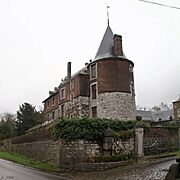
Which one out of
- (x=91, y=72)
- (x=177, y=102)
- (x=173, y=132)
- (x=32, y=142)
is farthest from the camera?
(x=177, y=102)

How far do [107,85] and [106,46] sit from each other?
5.94 meters

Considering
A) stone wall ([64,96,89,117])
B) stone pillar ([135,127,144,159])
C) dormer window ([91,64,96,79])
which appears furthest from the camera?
stone wall ([64,96,89,117])

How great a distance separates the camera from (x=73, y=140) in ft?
53.3

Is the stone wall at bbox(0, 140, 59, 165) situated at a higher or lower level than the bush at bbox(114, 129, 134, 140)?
lower

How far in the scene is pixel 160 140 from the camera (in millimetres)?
19672

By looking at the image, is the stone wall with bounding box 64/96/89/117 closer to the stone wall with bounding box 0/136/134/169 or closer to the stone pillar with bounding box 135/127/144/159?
the stone wall with bounding box 0/136/134/169

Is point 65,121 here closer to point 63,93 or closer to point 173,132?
point 173,132

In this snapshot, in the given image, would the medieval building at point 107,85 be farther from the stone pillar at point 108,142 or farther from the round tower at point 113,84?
the stone pillar at point 108,142

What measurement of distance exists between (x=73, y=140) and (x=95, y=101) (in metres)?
20.5

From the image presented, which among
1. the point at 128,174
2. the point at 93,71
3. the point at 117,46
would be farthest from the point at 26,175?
the point at 117,46

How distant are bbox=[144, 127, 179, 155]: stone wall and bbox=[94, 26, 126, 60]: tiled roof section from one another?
17.2 metres

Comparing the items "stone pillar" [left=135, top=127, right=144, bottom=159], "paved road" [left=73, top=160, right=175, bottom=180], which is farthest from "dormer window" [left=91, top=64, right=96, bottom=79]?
"paved road" [left=73, top=160, right=175, bottom=180]

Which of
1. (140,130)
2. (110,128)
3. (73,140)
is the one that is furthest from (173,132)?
(73,140)

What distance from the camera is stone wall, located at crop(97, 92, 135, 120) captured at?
34.2 meters
